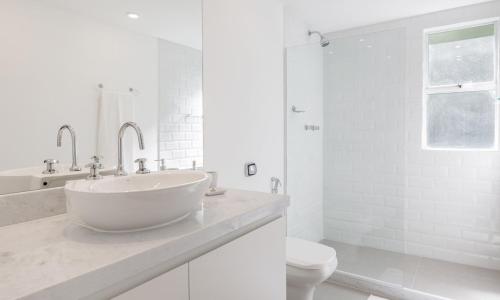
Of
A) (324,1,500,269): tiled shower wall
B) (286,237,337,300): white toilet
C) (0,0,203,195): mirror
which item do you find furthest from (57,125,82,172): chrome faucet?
(324,1,500,269): tiled shower wall

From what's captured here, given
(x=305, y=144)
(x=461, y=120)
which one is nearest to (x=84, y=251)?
(x=305, y=144)

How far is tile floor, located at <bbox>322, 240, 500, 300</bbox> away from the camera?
2.42 metres

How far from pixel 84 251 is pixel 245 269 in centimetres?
51

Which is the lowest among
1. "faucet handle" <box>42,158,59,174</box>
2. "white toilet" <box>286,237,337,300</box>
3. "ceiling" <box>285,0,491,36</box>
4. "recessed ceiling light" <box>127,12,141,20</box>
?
"white toilet" <box>286,237,337,300</box>

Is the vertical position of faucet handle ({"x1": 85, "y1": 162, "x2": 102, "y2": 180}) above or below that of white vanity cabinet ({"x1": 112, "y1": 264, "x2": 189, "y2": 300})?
above

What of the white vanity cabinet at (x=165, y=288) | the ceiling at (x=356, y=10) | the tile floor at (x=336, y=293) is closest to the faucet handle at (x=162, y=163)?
the white vanity cabinet at (x=165, y=288)

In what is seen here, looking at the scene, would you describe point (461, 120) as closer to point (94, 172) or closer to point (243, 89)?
point (243, 89)

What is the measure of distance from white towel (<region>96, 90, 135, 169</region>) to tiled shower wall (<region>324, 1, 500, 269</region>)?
2153mm

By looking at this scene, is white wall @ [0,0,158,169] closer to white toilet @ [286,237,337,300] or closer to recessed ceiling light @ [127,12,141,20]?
recessed ceiling light @ [127,12,141,20]

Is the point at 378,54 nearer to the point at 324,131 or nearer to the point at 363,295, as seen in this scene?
the point at 324,131

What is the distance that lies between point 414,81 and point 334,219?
1462mm

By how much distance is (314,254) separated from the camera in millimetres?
A: 2041

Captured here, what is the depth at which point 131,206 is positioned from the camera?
81 centimetres

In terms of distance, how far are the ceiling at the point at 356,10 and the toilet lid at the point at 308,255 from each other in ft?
6.15
